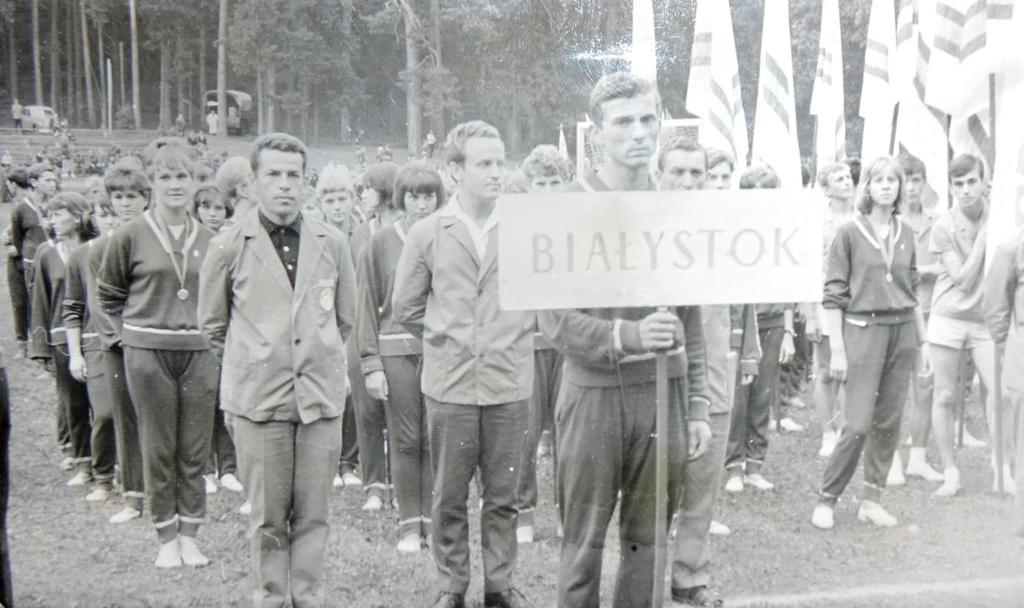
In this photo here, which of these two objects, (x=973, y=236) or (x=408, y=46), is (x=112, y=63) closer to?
(x=408, y=46)

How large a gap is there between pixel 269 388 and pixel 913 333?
2438mm

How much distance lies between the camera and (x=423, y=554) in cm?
366

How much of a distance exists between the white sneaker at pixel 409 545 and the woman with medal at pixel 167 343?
0.70 metres

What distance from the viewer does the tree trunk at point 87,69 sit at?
313cm

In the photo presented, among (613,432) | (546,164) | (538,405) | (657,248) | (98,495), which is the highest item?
(546,164)

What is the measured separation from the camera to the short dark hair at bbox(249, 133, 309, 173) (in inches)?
114

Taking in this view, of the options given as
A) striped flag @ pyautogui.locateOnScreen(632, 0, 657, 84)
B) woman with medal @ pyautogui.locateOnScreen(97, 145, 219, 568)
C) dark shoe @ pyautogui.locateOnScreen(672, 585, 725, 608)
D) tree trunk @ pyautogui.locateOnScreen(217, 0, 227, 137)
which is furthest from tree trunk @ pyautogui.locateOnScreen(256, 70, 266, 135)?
dark shoe @ pyautogui.locateOnScreen(672, 585, 725, 608)

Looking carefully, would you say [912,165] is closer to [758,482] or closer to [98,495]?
[758,482]

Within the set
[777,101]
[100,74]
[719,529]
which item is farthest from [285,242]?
[719,529]

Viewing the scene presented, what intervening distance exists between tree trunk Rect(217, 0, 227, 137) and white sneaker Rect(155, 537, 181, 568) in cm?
139

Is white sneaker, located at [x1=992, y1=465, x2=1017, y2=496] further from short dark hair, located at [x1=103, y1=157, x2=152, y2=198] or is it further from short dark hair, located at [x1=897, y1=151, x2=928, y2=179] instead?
short dark hair, located at [x1=103, y1=157, x2=152, y2=198]

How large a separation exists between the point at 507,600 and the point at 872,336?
5.63 ft

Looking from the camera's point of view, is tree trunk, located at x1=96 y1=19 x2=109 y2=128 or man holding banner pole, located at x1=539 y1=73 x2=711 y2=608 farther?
tree trunk, located at x1=96 y1=19 x2=109 y2=128

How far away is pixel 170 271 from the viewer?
10.9ft
